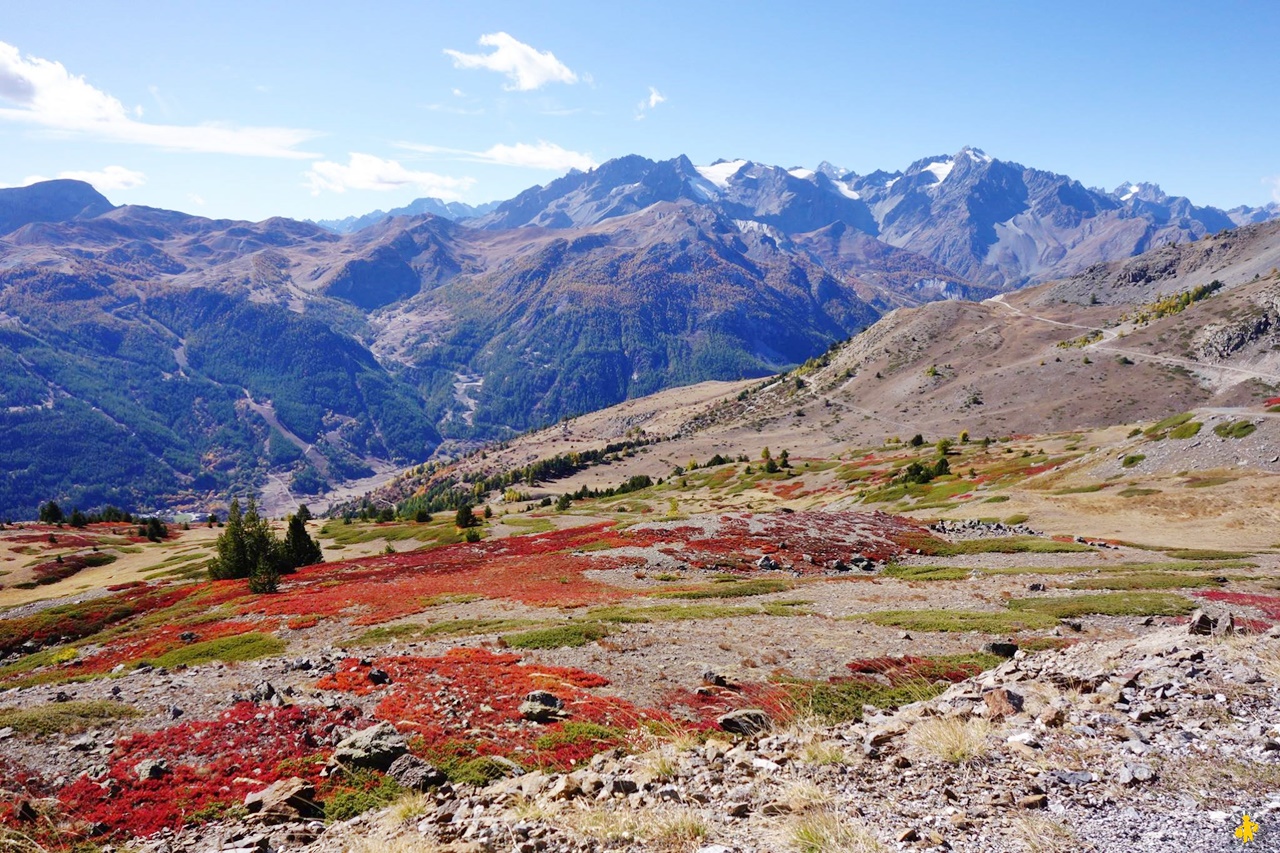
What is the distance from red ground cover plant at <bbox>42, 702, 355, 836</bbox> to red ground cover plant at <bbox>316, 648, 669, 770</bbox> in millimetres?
1917

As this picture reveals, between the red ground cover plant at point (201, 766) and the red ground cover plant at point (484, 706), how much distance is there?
1917 mm

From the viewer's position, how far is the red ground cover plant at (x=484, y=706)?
13781mm

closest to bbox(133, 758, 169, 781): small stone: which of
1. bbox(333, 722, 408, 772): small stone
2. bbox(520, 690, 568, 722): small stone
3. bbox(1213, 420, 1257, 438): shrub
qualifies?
bbox(333, 722, 408, 772): small stone

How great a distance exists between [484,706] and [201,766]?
20.7 feet

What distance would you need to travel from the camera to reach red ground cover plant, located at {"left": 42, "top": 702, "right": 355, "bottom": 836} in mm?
11953

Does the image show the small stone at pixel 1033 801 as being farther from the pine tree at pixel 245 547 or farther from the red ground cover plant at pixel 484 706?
the pine tree at pixel 245 547

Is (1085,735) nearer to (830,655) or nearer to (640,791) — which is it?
(640,791)

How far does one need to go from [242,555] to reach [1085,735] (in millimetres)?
66805

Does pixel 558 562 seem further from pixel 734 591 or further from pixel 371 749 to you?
pixel 371 749

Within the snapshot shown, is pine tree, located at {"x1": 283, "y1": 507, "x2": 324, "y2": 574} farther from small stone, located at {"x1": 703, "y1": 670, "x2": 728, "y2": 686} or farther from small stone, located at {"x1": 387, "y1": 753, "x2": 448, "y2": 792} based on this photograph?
small stone, located at {"x1": 387, "y1": 753, "x2": 448, "y2": 792}

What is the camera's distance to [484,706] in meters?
16.4

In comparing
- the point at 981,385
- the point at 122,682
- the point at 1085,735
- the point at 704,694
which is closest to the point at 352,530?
the point at 122,682

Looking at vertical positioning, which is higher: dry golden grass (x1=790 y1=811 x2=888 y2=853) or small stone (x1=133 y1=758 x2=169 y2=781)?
dry golden grass (x1=790 y1=811 x2=888 y2=853)

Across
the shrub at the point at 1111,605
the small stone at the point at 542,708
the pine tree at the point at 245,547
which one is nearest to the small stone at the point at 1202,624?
the shrub at the point at 1111,605
